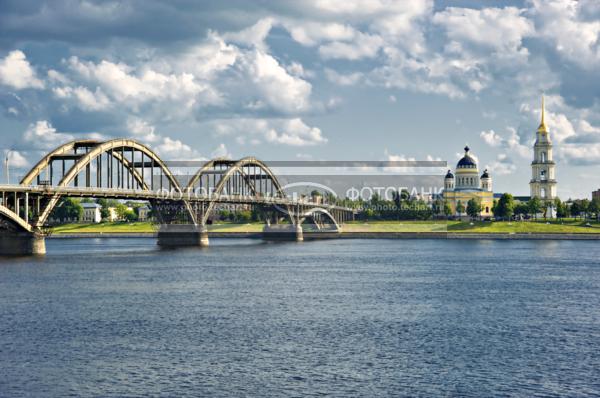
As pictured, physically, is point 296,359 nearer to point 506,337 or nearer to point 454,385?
point 454,385

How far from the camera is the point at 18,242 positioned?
8712cm

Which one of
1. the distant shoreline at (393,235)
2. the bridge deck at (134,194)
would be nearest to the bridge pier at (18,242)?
the bridge deck at (134,194)

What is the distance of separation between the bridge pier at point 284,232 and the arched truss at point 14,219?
262 feet

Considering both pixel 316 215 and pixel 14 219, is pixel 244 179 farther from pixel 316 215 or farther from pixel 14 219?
pixel 14 219

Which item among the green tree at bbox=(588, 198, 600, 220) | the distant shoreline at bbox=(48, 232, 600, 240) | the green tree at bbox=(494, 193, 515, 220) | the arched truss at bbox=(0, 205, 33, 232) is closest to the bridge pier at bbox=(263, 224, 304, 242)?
the distant shoreline at bbox=(48, 232, 600, 240)

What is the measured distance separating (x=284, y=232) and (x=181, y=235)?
40537mm

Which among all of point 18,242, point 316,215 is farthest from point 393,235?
point 18,242

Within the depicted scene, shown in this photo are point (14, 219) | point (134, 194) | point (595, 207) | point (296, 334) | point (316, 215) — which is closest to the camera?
point (296, 334)

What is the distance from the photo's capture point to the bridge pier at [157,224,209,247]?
123125mm

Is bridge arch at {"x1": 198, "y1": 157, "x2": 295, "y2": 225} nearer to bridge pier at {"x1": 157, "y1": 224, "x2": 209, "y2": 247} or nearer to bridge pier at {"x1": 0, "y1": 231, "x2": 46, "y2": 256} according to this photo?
bridge pier at {"x1": 157, "y1": 224, "x2": 209, "y2": 247}

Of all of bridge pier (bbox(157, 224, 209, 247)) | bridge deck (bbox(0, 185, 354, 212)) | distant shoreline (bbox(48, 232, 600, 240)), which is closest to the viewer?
bridge deck (bbox(0, 185, 354, 212))

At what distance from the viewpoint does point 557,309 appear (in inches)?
1922

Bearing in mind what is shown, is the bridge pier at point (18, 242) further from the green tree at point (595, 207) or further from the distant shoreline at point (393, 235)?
the green tree at point (595, 207)

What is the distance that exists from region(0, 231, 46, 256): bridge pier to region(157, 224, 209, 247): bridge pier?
3537cm
